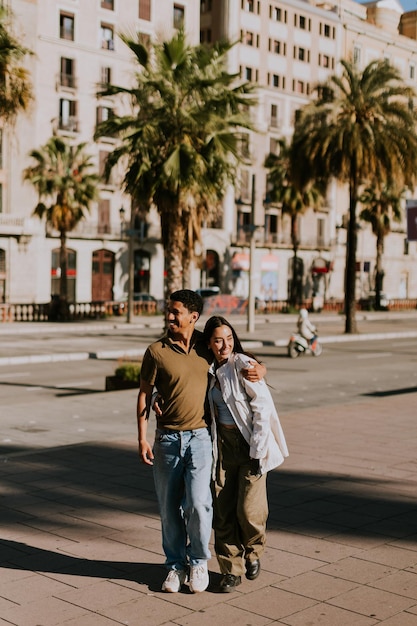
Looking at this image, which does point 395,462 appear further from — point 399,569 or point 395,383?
point 395,383

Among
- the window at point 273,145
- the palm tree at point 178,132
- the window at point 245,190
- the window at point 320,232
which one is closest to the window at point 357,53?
the window at point 273,145

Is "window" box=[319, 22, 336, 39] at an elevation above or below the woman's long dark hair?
above

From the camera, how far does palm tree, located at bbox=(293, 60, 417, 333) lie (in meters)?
34.3

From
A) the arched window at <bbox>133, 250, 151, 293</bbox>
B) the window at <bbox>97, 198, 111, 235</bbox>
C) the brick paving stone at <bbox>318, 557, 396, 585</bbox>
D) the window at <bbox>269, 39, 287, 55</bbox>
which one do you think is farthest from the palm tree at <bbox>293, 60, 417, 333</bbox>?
the window at <bbox>269, 39, 287, 55</bbox>

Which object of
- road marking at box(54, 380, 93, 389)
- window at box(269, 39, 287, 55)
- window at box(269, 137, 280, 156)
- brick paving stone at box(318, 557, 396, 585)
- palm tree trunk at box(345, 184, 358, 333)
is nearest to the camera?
brick paving stone at box(318, 557, 396, 585)

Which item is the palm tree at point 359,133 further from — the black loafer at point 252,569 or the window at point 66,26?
the black loafer at point 252,569

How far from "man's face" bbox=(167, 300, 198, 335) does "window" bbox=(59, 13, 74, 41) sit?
54.3 meters

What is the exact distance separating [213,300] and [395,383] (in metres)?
30.8

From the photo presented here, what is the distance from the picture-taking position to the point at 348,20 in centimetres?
7781

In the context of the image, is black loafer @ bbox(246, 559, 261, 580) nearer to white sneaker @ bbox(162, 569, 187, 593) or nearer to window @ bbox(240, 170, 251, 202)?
white sneaker @ bbox(162, 569, 187, 593)

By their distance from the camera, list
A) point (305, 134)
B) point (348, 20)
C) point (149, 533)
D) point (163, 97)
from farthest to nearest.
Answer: point (348, 20) → point (305, 134) → point (163, 97) → point (149, 533)

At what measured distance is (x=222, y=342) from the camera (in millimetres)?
5789

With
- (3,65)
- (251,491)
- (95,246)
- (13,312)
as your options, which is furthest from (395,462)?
(95,246)

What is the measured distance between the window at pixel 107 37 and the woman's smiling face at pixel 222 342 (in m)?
56.6
